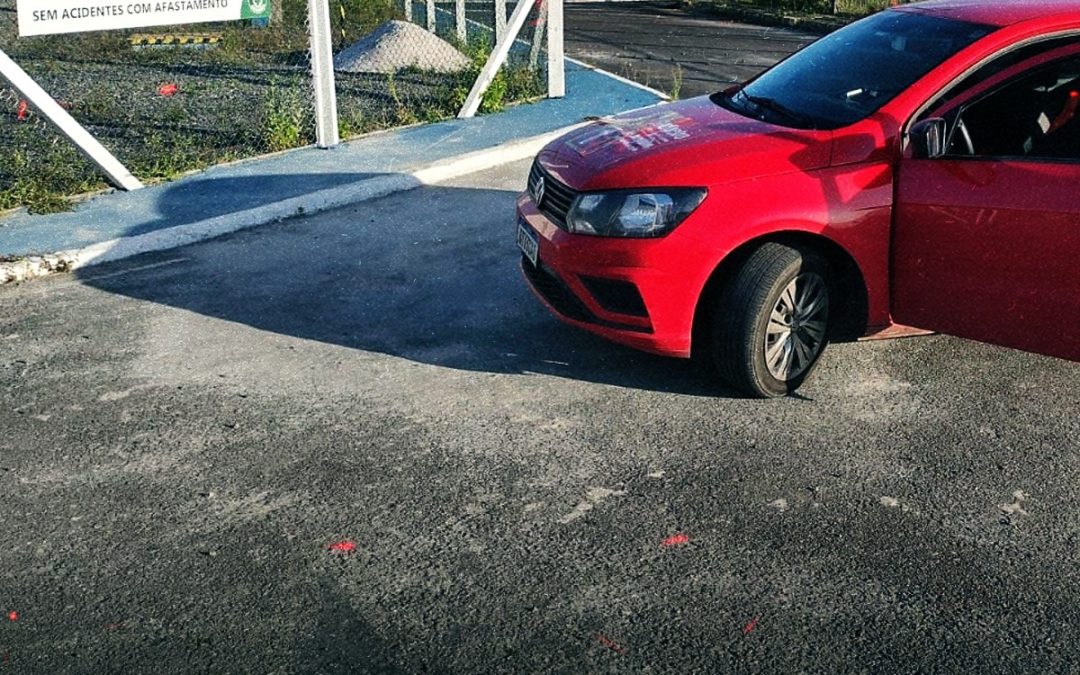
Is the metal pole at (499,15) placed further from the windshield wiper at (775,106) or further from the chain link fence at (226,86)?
the windshield wiper at (775,106)

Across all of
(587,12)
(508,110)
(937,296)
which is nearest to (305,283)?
(937,296)

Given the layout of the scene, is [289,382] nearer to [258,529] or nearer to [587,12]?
[258,529]

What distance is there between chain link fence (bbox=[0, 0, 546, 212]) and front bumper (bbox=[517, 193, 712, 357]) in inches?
180

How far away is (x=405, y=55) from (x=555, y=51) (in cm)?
218

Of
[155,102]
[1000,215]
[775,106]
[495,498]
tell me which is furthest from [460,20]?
[495,498]

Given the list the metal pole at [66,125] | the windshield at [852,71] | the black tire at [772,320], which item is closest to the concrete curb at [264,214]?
the metal pole at [66,125]

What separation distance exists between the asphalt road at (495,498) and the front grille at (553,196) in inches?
28.6

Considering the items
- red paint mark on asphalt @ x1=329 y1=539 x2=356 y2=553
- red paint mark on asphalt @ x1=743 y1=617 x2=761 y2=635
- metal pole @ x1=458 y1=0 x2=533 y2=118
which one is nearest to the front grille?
red paint mark on asphalt @ x1=329 y1=539 x2=356 y2=553

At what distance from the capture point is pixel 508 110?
1207 centimetres

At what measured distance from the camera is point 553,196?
225 inches

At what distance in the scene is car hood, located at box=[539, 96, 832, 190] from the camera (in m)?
5.26

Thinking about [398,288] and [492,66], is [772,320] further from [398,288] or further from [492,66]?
[492,66]

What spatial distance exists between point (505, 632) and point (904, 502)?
1.70 meters

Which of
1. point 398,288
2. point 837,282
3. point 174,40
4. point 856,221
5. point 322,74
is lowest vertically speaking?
point 398,288
